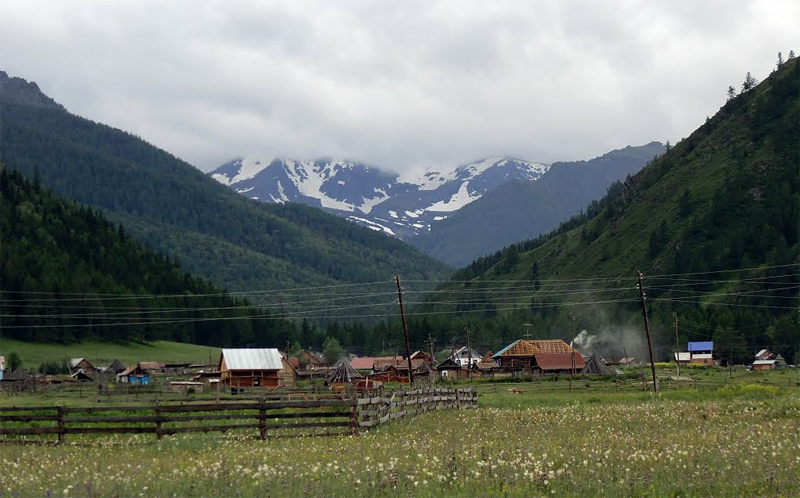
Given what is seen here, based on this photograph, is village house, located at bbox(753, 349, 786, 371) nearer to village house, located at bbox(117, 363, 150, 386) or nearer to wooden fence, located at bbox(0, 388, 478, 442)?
village house, located at bbox(117, 363, 150, 386)

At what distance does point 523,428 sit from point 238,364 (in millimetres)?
73363

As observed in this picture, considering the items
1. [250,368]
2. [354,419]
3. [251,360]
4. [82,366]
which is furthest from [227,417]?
[82,366]

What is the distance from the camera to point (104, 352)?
164 m

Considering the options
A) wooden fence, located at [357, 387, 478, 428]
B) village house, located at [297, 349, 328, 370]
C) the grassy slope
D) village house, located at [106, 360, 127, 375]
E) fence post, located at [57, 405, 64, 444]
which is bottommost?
wooden fence, located at [357, 387, 478, 428]

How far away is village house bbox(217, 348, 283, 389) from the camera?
10344 cm

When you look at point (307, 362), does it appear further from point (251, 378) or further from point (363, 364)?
point (251, 378)

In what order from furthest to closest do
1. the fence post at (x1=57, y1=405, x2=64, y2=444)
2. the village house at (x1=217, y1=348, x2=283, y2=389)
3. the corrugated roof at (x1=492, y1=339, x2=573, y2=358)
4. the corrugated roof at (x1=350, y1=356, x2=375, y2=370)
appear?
the corrugated roof at (x1=350, y1=356, x2=375, y2=370) < the corrugated roof at (x1=492, y1=339, x2=573, y2=358) < the village house at (x1=217, y1=348, x2=283, y2=389) < the fence post at (x1=57, y1=405, x2=64, y2=444)

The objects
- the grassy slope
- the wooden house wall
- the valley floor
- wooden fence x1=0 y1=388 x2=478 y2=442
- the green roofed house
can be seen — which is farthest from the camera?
the grassy slope

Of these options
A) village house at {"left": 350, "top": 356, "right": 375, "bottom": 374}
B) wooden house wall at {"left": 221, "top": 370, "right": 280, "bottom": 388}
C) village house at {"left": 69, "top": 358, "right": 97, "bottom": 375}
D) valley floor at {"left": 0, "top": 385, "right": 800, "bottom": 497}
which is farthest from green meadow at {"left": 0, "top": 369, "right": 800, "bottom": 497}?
village house at {"left": 350, "top": 356, "right": 375, "bottom": 374}

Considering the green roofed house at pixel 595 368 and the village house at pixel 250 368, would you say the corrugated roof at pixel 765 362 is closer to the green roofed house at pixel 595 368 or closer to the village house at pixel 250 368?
the green roofed house at pixel 595 368

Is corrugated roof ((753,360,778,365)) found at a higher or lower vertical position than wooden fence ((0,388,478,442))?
lower

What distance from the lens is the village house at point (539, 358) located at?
146125 mm

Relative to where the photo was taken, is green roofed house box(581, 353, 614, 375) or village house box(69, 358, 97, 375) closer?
green roofed house box(581, 353, 614, 375)

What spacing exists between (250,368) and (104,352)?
71218 millimetres
